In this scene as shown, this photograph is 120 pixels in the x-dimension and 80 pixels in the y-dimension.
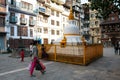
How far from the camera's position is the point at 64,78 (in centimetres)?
905

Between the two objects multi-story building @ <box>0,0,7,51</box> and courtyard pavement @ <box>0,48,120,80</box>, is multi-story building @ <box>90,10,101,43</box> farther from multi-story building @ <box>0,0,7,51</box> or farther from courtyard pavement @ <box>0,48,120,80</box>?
courtyard pavement @ <box>0,48,120,80</box>

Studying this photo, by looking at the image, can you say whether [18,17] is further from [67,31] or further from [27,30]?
[67,31]

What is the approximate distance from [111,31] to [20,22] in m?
33.3

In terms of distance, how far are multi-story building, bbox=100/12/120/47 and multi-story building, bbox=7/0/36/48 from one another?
93.0 ft

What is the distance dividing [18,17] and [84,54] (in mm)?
24360

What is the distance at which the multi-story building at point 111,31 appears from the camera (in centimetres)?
5519

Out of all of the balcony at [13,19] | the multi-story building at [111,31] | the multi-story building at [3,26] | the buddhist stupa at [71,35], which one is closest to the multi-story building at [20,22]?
the balcony at [13,19]

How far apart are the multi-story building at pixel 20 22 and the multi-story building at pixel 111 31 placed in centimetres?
2835

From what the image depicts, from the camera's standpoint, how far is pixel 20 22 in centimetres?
3491

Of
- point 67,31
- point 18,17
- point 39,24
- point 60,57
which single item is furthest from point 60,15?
point 60,57

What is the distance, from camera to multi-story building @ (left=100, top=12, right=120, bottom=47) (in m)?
55.2

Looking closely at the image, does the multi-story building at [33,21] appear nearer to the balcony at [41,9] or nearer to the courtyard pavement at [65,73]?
the balcony at [41,9]

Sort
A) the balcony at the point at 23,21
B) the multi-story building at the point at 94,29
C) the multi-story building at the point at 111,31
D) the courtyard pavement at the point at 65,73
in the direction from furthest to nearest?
the multi-story building at the point at 94,29, the multi-story building at the point at 111,31, the balcony at the point at 23,21, the courtyard pavement at the point at 65,73

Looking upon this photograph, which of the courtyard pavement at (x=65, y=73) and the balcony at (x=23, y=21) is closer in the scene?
the courtyard pavement at (x=65, y=73)
